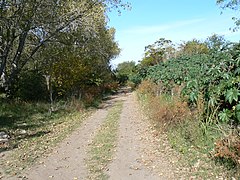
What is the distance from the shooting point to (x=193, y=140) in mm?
7840

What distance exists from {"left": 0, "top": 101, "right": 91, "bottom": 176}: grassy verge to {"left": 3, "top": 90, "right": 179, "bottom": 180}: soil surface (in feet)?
1.48

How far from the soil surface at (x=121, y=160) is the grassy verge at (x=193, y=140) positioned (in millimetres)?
372

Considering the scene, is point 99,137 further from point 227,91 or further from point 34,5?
point 34,5

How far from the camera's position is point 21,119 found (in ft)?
49.5

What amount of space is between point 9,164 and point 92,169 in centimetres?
227

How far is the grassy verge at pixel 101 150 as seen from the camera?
22.1 ft

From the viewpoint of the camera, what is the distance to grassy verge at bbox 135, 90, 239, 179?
19.8 ft

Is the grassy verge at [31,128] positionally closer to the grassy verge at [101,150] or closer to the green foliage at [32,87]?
the grassy verge at [101,150]

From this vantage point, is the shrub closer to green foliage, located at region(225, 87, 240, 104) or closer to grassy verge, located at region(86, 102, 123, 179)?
green foliage, located at region(225, 87, 240, 104)

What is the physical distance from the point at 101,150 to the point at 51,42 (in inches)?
589

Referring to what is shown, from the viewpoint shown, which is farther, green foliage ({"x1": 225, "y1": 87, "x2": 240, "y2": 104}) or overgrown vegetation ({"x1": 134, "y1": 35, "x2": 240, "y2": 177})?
overgrown vegetation ({"x1": 134, "y1": 35, "x2": 240, "y2": 177})

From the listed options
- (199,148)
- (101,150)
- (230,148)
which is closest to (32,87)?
(101,150)

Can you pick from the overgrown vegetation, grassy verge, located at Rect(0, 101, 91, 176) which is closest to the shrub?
the overgrown vegetation

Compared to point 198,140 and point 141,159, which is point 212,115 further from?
point 141,159
